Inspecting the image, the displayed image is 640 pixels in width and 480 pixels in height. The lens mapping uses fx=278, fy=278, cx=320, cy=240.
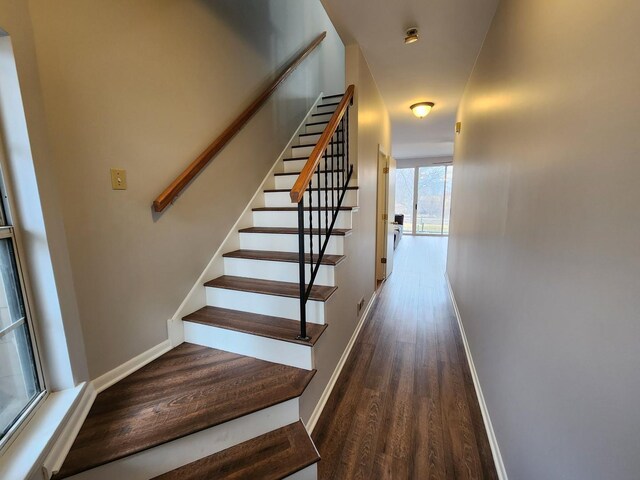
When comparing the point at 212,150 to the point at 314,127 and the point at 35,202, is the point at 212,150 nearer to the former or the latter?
the point at 35,202

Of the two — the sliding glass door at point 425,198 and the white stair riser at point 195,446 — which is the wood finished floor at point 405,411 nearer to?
the white stair riser at point 195,446

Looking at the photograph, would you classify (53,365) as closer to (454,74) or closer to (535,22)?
(535,22)

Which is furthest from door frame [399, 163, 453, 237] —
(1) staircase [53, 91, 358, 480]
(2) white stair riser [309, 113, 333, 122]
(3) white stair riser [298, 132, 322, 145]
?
(1) staircase [53, 91, 358, 480]

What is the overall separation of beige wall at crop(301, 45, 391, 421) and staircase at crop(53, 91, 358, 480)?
0.14m

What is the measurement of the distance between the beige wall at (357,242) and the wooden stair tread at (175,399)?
0.26 metres

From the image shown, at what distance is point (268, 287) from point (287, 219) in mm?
733

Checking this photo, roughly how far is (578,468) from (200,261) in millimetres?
2102

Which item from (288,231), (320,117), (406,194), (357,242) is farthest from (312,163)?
(406,194)

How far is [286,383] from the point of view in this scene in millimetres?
1464

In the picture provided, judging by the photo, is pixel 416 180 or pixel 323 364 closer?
pixel 323 364

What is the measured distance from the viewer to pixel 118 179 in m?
1.49

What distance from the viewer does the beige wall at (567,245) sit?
2.09ft

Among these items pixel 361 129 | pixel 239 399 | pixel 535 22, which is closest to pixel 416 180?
pixel 361 129

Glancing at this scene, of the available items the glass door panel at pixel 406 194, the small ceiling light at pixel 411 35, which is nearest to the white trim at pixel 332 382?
the small ceiling light at pixel 411 35
